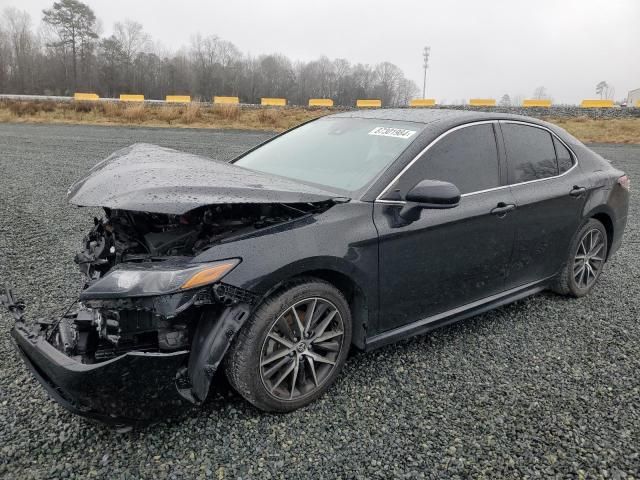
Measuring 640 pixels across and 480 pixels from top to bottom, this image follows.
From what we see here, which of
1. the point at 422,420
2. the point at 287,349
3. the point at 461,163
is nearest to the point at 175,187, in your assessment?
the point at 287,349

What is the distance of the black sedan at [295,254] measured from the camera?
2178 mm

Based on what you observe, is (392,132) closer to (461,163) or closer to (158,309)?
(461,163)

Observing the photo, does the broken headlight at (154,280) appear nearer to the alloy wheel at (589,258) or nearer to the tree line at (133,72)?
the alloy wheel at (589,258)

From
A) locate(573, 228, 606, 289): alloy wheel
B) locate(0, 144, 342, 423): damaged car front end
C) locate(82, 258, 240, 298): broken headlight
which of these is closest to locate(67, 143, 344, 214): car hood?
→ locate(0, 144, 342, 423): damaged car front end

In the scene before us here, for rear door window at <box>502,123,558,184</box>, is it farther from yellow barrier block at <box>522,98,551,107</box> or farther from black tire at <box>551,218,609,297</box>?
yellow barrier block at <box>522,98,551,107</box>

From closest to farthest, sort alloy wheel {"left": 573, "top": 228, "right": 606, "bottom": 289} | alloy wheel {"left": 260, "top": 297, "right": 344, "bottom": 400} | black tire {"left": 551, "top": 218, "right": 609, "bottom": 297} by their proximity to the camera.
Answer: alloy wheel {"left": 260, "top": 297, "right": 344, "bottom": 400} < black tire {"left": 551, "top": 218, "right": 609, "bottom": 297} < alloy wheel {"left": 573, "top": 228, "right": 606, "bottom": 289}

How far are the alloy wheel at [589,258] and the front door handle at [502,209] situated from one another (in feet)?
3.79

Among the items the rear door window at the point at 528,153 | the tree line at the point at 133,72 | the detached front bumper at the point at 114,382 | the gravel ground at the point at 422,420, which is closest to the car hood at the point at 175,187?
the detached front bumper at the point at 114,382

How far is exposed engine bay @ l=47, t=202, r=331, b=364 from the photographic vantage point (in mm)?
2164

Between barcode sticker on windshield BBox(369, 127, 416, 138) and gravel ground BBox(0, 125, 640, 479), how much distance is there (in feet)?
4.65

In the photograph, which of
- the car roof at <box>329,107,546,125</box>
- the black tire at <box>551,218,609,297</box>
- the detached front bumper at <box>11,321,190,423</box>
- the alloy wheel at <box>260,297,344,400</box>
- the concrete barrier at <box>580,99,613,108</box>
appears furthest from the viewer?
Answer: the concrete barrier at <box>580,99,613,108</box>

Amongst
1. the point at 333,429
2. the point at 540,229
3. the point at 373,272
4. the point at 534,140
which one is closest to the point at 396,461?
the point at 333,429

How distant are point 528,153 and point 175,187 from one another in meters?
2.66

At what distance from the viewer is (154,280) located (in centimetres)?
214
